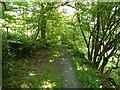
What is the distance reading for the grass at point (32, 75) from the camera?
20.1 feet

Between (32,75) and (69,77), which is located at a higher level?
(32,75)

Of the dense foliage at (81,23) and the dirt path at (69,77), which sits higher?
the dense foliage at (81,23)

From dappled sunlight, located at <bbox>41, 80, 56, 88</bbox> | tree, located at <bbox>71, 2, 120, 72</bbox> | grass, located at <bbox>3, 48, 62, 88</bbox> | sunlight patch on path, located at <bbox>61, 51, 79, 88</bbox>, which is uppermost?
tree, located at <bbox>71, 2, 120, 72</bbox>

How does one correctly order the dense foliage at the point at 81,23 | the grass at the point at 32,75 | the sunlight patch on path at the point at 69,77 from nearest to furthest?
1. the grass at the point at 32,75
2. the sunlight patch on path at the point at 69,77
3. the dense foliage at the point at 81,23

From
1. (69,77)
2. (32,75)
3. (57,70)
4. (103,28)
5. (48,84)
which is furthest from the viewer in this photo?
(103,28)

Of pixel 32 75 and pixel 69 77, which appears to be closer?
pixel 32 75

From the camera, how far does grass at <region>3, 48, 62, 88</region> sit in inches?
242

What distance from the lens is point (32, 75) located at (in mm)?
7109

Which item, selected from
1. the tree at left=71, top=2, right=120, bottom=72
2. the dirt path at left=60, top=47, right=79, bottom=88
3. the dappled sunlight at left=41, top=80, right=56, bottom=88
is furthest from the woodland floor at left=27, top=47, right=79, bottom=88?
the tree at left=71, top=2, right=120, bottom=72

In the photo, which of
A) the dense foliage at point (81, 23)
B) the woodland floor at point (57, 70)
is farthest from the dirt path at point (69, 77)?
the dense foliage at point (81, 23)

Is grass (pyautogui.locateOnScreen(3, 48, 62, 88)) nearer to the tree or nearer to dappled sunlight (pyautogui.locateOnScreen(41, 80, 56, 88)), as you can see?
dappled sunlight (pyautogui.locateOnScreen(41, 80, 56, 88))

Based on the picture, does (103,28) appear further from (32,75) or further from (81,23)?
(32,75)

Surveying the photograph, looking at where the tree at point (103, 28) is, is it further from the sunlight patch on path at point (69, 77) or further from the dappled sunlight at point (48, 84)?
the dappled sunlight at point (48, 84)

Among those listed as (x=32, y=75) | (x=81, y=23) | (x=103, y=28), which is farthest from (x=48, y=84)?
(x=81, y=23)
